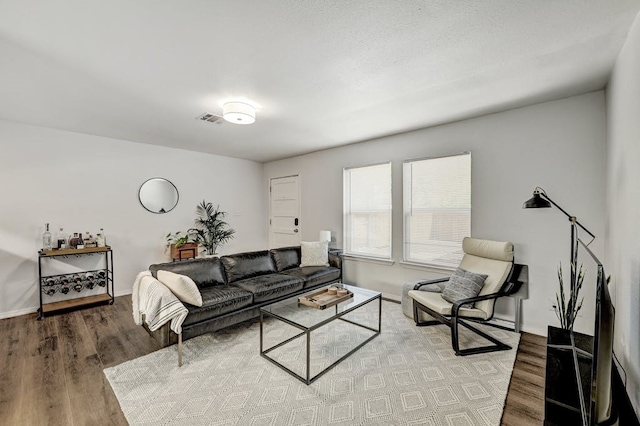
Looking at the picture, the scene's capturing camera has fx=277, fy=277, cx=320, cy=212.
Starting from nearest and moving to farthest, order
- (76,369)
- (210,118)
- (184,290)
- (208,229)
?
(76,369), (184,290), (210,118), (208,229)

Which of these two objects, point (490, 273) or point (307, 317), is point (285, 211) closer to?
point (307, 317)

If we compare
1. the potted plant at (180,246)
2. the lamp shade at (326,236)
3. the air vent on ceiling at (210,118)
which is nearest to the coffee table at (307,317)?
the lamp shade at (326,236)

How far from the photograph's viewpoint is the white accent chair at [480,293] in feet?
8.61

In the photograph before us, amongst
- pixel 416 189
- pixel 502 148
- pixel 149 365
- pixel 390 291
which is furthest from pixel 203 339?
pixel 502 148

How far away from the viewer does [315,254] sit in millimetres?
4340

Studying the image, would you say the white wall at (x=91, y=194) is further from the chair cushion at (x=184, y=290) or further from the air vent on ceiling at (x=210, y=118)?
the chair cushion at (x=184, y=290)

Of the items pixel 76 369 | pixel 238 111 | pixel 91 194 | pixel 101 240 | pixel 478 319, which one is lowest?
pixel 76 369

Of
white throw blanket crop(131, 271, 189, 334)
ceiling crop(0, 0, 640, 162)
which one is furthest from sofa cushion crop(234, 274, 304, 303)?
ceiling crop(0, 0, 640, 162)

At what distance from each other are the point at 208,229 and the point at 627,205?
217 inches

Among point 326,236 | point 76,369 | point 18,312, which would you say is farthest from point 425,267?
point 18,312

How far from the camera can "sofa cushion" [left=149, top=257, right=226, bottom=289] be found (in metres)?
3.10

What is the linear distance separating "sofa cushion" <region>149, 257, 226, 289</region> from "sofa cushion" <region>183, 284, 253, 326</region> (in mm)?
114

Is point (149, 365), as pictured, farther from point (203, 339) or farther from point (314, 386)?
point (314, 386)

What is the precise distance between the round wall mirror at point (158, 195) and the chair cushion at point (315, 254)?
259cm
